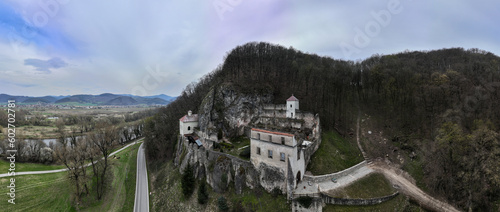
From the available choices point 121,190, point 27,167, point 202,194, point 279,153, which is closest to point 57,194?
point 121,190

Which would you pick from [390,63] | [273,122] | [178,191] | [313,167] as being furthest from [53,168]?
[390,63]

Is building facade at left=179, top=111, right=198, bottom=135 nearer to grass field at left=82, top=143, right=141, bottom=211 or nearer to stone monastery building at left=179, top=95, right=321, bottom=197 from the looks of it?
stone monastery building at left=179, top=95, right=321, bottom=197

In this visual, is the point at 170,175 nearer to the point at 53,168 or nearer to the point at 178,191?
the point at 178,191

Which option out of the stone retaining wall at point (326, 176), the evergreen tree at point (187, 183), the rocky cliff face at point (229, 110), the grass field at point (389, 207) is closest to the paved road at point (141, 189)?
the evergreen tree at point (187, 183)

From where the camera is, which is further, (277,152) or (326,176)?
(326,176)

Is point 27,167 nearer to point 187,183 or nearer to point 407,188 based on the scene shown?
point 187,183

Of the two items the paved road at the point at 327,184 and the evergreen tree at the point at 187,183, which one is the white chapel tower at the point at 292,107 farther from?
the evergreen tree at the point at 187,183
